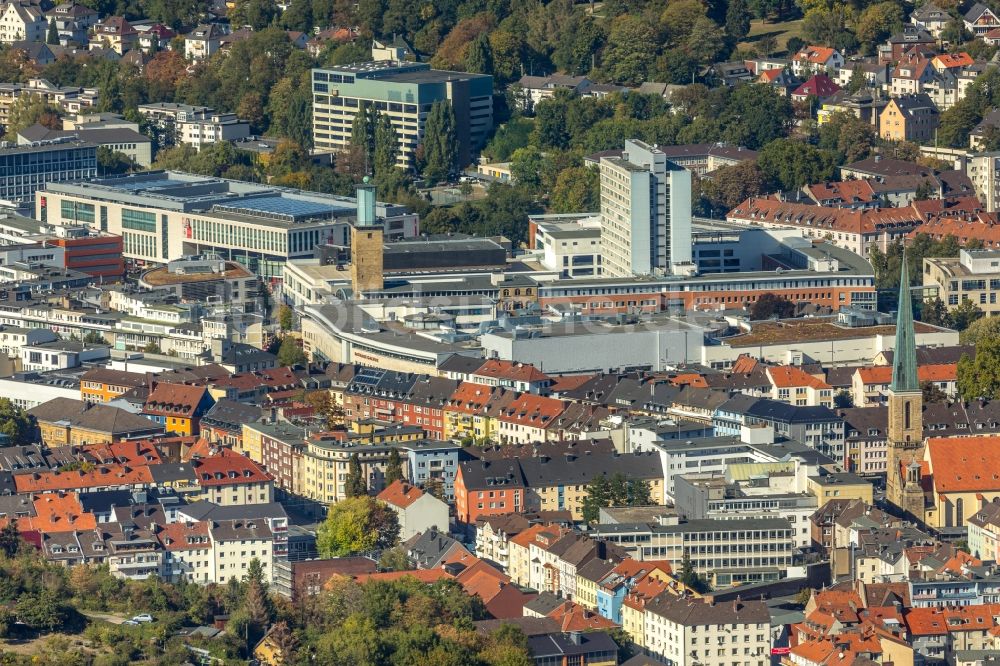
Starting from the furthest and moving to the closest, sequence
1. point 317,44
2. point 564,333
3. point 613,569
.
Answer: point 317,44 < point 564,333 < point 613,569

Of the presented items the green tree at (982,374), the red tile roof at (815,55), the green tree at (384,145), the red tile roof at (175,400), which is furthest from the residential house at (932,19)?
the red tile roof at (175,400)

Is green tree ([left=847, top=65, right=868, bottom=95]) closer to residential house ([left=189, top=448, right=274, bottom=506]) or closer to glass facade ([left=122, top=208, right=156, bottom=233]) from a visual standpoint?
glass facade ([left=122, top=208, right=156, bottom=233])

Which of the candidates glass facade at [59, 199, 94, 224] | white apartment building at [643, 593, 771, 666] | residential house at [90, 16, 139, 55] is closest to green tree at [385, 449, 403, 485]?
white apartment building at [643, 593, 771, 666]

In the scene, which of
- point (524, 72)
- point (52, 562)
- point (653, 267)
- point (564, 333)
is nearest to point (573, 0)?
point (524, 72)

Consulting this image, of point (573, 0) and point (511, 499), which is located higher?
point (573, 0)

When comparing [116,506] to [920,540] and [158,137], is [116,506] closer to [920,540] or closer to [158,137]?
[920,540]

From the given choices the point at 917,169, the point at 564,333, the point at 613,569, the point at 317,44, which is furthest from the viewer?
the point at 317,44

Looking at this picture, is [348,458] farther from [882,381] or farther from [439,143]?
[439,143]
